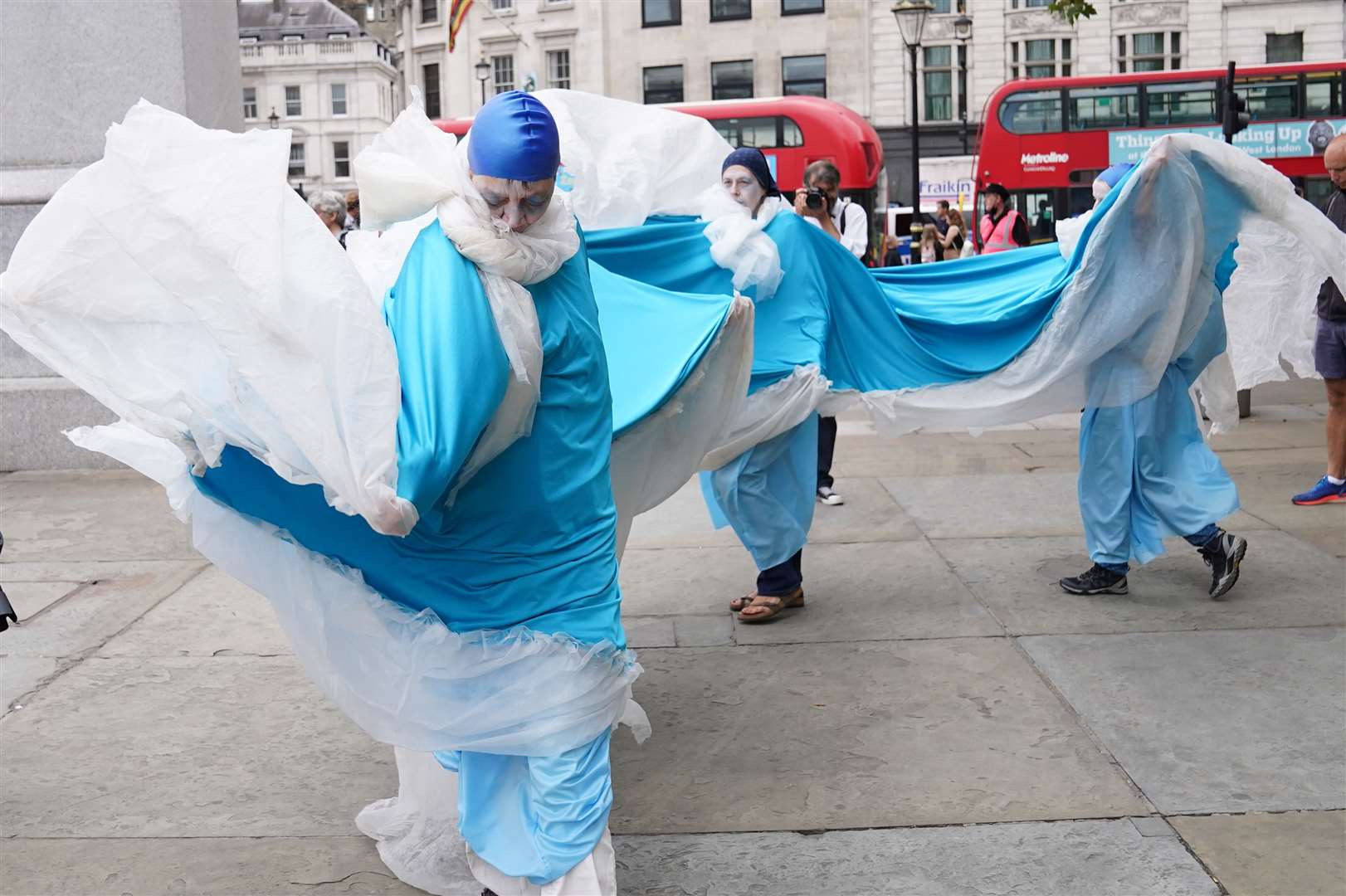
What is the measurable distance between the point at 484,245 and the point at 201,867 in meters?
1.69

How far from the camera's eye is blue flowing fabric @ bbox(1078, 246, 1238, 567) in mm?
5340

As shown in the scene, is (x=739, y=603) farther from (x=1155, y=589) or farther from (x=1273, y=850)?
(x=1273, y=850)

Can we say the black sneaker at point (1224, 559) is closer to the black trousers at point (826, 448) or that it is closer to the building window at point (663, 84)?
the black trousers at point (826, 448)

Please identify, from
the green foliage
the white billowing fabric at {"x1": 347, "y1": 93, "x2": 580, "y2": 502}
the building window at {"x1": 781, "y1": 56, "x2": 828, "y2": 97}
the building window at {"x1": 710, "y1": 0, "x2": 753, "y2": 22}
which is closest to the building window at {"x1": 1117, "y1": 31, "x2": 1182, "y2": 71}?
the building window at {"x1": 781, "y1": 56, "x2": 828, "y2": 97}

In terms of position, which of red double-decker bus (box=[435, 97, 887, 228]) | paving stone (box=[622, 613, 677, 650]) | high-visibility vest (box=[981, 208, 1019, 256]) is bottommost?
paving stone (box=[622, 613, 677, 650])

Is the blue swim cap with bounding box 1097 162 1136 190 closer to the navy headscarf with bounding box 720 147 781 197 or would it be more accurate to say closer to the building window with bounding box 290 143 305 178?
the navy headscarf with bounding box 720 147 781 197

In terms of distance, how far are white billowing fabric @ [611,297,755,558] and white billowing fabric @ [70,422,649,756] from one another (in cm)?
89

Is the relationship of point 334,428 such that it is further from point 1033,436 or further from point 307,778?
point 1033,436

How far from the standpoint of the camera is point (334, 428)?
96.0 inches

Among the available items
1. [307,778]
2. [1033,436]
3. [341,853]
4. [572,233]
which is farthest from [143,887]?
[1033,436]

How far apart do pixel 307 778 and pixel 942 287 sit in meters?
3.25

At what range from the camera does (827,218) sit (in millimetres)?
6801

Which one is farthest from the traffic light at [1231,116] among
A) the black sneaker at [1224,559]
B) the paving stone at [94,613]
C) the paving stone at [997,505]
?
the paving stone at [94,613]

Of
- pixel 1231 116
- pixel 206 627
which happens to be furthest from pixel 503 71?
pixel 206 627
